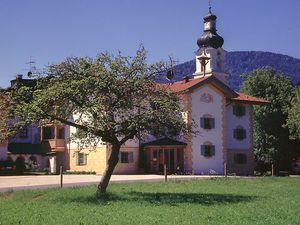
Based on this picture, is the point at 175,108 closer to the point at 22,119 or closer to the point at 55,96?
the point at 55,96

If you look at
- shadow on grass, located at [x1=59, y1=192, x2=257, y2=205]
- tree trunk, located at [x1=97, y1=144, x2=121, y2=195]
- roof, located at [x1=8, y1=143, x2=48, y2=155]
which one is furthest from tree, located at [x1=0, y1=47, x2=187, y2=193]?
roof, located at [x1=8, y1=143, x2=48, y2=155]

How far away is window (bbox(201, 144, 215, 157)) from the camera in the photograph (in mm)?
47188

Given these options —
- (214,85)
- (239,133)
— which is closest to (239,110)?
(239,133)

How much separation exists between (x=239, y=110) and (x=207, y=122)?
18.4 ft

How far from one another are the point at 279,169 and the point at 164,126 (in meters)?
38.0

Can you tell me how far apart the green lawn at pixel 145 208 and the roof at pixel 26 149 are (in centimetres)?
3029

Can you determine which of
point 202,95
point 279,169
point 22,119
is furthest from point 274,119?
point 22,119

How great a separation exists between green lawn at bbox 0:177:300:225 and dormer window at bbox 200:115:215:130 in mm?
23729

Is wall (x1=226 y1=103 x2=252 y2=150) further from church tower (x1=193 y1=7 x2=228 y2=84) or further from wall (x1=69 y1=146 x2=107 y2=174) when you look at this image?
church tower (x1=193 y1=7 x2=228 y2=84)

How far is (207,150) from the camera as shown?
47500 millimetres

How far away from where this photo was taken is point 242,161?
5088 cm

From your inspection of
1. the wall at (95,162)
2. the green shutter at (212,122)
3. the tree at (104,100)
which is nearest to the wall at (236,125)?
the green shutter at (212,122)

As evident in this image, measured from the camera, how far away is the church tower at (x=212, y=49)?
216 ft

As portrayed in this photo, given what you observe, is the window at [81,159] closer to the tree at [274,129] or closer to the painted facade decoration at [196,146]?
the painted facade decoration at [196,146]
